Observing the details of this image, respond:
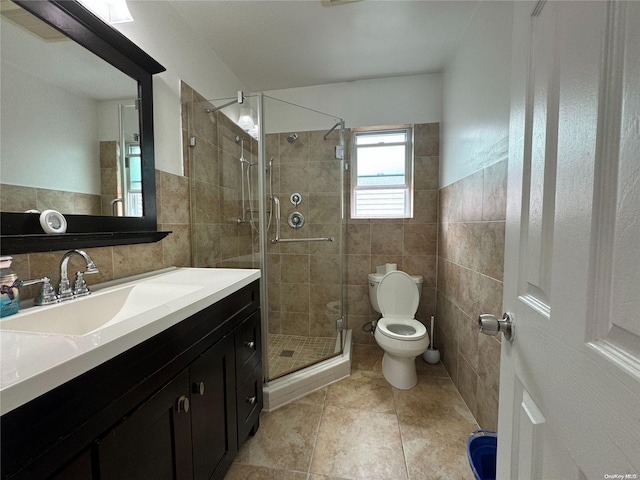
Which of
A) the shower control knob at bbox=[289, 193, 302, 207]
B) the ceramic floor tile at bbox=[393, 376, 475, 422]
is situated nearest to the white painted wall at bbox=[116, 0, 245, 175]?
the shower control knob at bbox=[289, 193, 302, 207]

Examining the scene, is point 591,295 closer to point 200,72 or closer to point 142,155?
point 142,155

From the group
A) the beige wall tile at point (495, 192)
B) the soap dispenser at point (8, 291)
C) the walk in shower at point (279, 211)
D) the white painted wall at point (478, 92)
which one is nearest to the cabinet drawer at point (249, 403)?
the walk in shower at point (279, 211)

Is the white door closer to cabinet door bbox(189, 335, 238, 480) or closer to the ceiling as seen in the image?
cabinet door bbox(189, 335, 238, 480)

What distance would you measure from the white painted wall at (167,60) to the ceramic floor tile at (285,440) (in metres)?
1.62

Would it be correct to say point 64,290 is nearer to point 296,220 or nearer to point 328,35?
point 296,220

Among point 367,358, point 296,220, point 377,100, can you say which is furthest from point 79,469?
point 377,100

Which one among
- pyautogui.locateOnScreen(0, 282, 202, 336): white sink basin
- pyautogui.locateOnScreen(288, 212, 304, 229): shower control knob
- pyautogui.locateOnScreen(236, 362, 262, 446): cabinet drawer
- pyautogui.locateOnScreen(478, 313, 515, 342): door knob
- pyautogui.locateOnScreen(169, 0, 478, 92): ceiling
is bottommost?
pyautogui.locateOnScreen(236, 362, 262, 446): cabinet drawer

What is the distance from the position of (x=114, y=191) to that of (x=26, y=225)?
37 centimetres

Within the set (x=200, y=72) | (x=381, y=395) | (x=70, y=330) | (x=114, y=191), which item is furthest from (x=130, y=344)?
(x=200, y=72)

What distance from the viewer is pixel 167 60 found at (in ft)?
4.86

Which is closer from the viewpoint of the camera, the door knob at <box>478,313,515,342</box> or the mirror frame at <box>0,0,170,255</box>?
the door knob at <box>478,313,515,342</box>

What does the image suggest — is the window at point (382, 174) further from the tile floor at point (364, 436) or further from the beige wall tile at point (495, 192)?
the tile floor at point (364, 436)

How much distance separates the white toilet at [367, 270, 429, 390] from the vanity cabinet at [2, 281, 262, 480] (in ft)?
3.40

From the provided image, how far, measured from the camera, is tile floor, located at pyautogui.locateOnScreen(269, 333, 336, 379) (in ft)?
6.18
